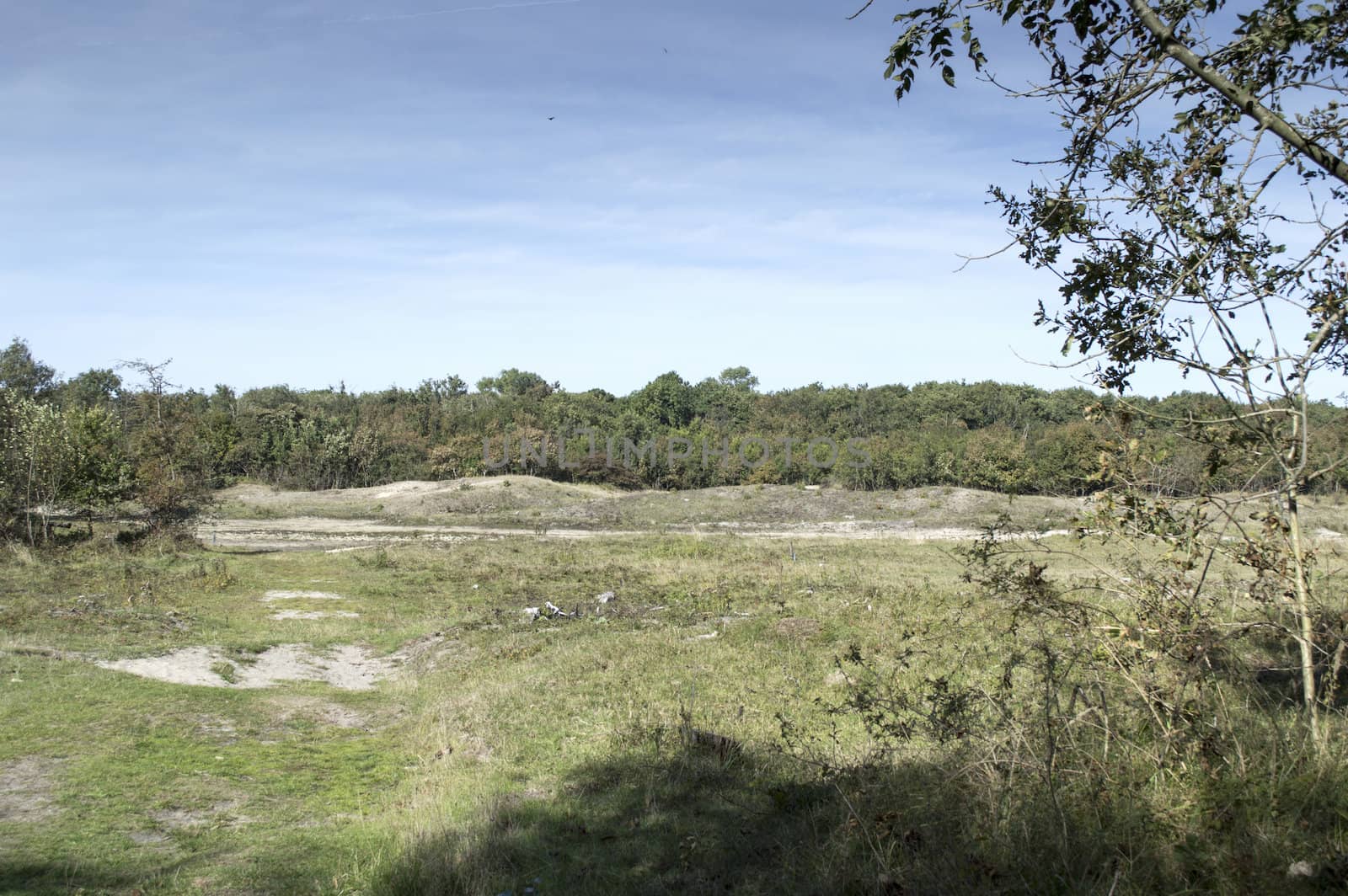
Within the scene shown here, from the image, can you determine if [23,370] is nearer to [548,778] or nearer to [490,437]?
[490,437]

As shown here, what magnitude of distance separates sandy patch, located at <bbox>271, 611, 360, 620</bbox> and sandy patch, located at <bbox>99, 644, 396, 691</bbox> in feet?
11.9

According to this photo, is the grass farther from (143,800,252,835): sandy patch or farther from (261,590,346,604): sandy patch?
(143,800,252,835): sandy patch

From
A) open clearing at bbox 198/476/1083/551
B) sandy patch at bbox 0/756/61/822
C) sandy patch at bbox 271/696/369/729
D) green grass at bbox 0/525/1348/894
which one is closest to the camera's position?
→ green grass at bbox 0/525/1348/894

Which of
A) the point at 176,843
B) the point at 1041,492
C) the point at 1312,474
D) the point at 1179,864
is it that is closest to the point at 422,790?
the point at 176,843

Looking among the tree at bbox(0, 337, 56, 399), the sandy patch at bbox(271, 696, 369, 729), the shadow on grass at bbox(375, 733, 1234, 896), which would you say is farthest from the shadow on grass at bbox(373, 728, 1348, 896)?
the tree at bbox(0, 337, 56, 399)

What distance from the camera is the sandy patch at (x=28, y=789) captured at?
7406mm

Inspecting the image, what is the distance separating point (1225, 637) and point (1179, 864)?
1.55 metres

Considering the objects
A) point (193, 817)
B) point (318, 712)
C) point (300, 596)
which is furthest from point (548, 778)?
point (300, 596)

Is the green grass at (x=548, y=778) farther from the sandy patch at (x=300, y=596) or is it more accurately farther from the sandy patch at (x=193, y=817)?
the sandy patch at (x=300, y=596)

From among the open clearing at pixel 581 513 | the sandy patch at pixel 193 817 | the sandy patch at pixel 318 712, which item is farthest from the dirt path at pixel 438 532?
the sandy patch at pixel 193 817

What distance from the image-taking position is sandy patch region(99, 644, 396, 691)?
13156 mm

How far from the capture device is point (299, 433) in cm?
7612

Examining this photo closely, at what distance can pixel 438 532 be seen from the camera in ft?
149

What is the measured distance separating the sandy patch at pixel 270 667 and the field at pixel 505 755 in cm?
7
